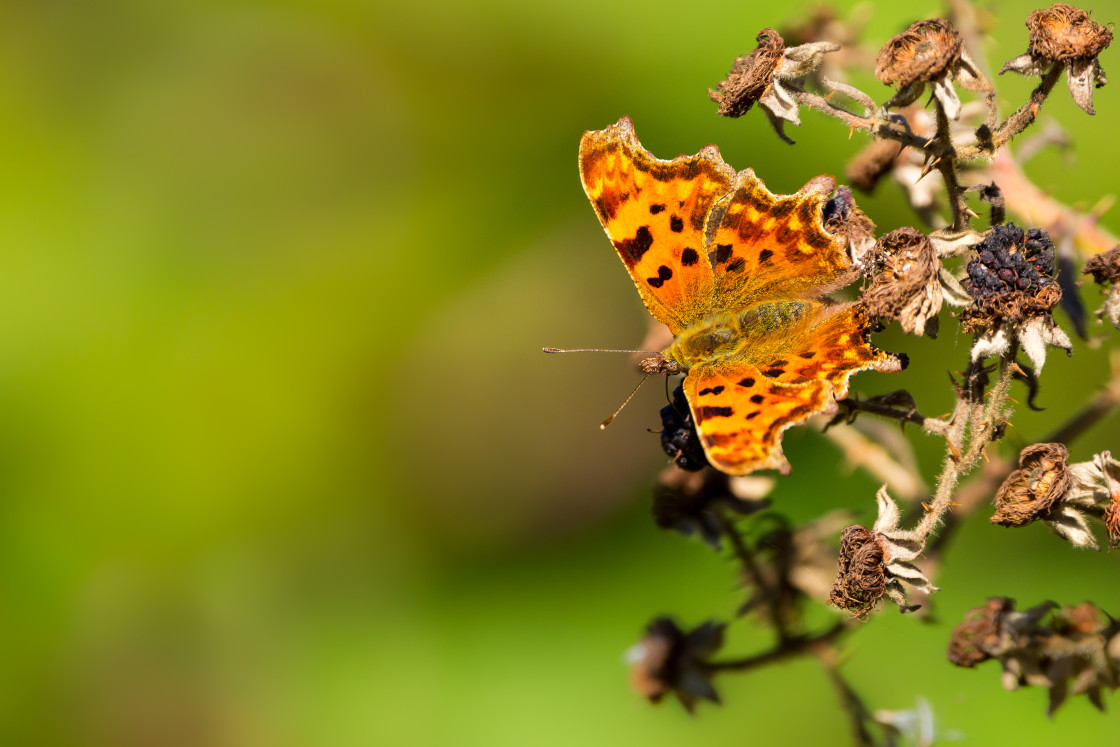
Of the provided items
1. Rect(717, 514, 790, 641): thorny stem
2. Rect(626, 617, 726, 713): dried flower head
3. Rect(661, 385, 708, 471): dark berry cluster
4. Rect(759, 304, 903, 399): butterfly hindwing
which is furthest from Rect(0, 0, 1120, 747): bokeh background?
Rect(661, 385, 708, 471): dark berry cluster

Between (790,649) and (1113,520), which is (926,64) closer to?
(1113,520)

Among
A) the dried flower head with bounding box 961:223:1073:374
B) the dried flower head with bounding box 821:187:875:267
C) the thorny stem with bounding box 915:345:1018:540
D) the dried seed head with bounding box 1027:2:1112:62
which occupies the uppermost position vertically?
the dried seed head with bounding box 1027:2:1112:62

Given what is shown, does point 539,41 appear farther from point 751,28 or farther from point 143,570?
point 143,570

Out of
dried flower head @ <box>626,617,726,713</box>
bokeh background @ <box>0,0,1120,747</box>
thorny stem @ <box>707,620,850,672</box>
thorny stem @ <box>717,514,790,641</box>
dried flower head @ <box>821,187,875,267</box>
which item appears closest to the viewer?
dried flower head @ <box>821,187,875,267</box>

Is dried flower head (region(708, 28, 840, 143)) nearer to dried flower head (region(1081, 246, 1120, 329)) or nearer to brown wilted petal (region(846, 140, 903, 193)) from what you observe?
brown wilted petal (region(846, 140, 903, 193))

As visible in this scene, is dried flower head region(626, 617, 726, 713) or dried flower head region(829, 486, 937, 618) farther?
dried flower head region(626, 617, 726, 713)

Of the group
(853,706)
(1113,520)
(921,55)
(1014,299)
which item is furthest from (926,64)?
(853,706)

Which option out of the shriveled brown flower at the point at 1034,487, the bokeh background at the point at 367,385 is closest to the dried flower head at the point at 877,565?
the shriveled brown flower at the point at 1034,487
